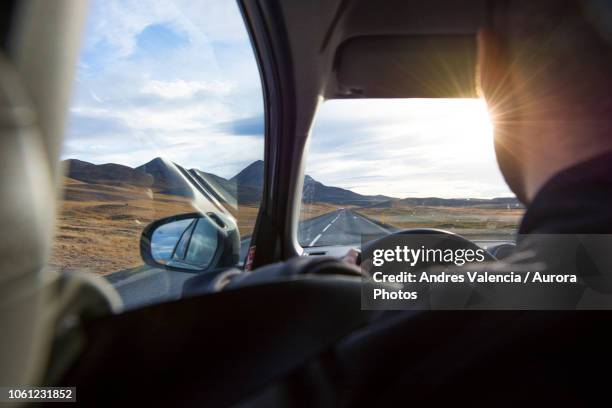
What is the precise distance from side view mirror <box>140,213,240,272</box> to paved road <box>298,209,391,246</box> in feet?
2.61

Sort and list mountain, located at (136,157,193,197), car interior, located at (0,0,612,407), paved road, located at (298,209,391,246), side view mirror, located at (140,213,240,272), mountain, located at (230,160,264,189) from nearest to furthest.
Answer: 1. car interior, located at (0,0,612,407)
2. mountain, located at (136,157,193,197)
3. side view mirror, located at (140,213,240,272)
4. mountain, located at (230,160,264,189)
5. paved road, located at (298,209,391,246)

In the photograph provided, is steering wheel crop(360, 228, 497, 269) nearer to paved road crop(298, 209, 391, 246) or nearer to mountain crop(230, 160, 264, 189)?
paved road crop(298, 209, 391, 246)

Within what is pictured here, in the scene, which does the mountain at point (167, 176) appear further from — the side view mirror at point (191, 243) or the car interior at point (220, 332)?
the car interior at point (220, 332)

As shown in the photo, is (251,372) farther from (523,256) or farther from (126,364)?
(523,256)

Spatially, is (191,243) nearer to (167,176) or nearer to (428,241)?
(167,176)

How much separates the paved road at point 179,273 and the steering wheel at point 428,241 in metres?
0.21

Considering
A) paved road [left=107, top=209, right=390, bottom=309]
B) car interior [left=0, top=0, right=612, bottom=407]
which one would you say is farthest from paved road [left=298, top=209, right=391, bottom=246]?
car interior [left=0, top=0, right=612, bottom=407]

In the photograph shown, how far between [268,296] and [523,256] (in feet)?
2.14

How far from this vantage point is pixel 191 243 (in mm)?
3705

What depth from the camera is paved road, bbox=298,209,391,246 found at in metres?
4.54

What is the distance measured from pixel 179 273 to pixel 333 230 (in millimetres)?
2461

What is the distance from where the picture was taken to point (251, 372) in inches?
41.1

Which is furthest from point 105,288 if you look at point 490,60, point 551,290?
point 490,60

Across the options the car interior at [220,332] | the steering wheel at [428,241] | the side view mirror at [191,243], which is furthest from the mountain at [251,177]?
the car interior at [220,332]
